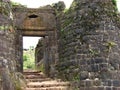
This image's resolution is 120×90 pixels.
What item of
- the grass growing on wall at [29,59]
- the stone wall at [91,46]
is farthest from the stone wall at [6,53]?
the grass growing on wall at [29,59]

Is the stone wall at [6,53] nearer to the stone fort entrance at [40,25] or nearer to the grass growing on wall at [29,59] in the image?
the stone fort entrance at [40,25]

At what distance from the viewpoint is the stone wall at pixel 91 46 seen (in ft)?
45.6

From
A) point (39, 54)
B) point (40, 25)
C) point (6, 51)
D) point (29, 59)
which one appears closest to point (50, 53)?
point (40, 25)

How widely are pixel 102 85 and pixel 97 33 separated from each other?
7.01ft

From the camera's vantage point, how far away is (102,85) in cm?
1368

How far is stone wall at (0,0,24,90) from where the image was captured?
464 inches

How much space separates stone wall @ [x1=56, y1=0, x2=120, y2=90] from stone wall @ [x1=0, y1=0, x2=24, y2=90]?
8.19 ft

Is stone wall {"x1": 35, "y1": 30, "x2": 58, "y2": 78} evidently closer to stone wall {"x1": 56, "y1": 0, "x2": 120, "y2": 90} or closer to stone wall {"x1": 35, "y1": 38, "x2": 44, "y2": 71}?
stone wall {"x1": 56, "y1": 0, "x2": 120, "y2": 90}

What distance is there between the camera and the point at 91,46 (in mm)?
14539

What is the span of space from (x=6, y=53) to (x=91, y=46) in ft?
11.8

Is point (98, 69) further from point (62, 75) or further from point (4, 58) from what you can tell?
point (4, 58)

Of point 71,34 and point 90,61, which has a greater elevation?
point 71,34

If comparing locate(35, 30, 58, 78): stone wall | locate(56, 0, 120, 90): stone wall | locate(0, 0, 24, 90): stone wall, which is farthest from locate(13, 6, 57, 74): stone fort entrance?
locate(0, 0, 24, 90): stone wall

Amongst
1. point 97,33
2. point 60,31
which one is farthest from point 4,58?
point 60,31
